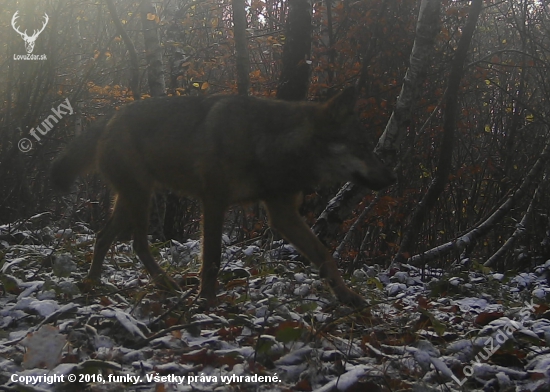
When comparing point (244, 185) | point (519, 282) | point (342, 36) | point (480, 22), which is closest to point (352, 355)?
point (244, 185)

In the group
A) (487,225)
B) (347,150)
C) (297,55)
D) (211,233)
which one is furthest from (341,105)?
(487,225)

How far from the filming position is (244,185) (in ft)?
16.9

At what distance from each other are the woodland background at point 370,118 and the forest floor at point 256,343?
109 inches

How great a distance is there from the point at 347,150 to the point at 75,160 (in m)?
2.47

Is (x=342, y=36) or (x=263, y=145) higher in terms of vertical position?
(x=342, y=36)

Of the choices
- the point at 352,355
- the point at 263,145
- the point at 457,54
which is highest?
the point at 457,54

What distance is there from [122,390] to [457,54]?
17.3ft

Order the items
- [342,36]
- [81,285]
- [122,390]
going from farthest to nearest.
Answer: [342,36], [81,285], [122,390]

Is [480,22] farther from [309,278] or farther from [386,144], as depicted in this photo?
[309,278]

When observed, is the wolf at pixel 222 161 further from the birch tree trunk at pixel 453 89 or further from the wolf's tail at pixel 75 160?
the birch tree trunk at pixel 453 89

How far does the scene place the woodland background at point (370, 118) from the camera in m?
8.05

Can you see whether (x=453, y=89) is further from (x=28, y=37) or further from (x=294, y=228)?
(x=28, y=37)

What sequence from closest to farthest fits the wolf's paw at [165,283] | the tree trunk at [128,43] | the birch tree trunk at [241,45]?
the wolf's paw at [165,283]
the birch tree trunk at [241,45]
the tree trunk at [128,43]

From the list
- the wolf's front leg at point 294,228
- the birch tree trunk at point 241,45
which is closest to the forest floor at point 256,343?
the wolf's front leg at point 294,228
